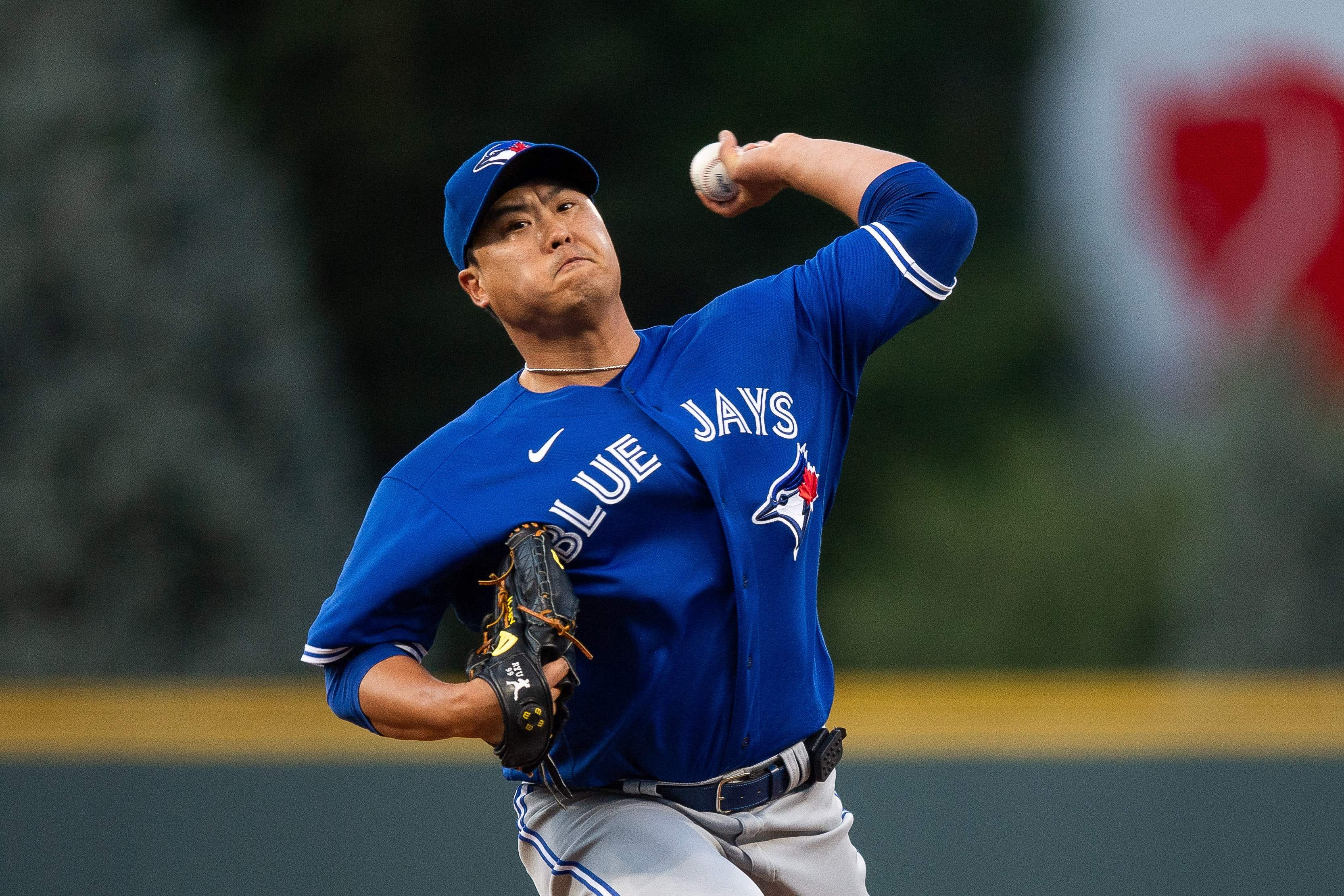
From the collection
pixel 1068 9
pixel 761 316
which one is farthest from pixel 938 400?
pixel 761 316

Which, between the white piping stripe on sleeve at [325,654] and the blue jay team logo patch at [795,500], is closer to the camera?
the white piping stripe on sleeve at [325,654]

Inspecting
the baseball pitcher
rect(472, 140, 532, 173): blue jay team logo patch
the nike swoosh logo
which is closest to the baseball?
the baseball pitcher

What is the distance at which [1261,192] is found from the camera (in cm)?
812

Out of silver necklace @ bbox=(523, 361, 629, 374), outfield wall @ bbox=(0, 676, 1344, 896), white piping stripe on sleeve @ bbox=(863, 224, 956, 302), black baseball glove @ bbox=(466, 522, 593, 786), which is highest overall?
white piping stripe on sleeve @ bbox=(863, 224, 956, 302)

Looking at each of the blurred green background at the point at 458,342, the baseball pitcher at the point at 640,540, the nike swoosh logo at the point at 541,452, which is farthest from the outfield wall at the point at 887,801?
the nike swoosh logo at the point at 541,452

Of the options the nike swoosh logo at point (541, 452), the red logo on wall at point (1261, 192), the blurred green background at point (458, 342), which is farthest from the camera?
the red logo on wall at point (1261, 192)

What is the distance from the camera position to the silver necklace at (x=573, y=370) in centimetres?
263

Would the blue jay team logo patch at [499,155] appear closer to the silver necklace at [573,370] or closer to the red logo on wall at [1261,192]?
the silver necklace at [573,370]

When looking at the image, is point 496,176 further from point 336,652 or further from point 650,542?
point 336,652

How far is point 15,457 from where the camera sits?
22.8 feet

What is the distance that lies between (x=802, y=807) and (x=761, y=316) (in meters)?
0.90

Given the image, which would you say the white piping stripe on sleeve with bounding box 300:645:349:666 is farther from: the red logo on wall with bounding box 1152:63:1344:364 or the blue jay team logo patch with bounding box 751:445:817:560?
the red logo on wall with bounding box 1152:63:1344:364

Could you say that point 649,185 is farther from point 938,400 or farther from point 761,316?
point 761,316

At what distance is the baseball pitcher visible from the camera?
2.35 m
